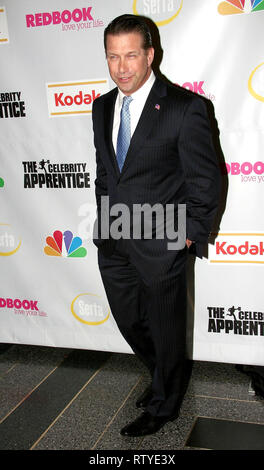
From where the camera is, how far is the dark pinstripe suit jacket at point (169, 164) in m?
1.96

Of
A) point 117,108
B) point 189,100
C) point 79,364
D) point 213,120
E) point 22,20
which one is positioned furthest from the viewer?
point 79,364

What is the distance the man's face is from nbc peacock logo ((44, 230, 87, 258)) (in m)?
1.05

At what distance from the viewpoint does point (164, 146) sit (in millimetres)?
1982

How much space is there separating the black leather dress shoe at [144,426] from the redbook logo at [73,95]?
152 centimetres

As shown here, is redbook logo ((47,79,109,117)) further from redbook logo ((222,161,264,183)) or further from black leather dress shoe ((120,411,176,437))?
black leather dress shoe ((120,411,176,437))

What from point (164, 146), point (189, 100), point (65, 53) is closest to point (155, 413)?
point (164, 146)

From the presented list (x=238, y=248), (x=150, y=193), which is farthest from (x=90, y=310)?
(x=150, y=193)

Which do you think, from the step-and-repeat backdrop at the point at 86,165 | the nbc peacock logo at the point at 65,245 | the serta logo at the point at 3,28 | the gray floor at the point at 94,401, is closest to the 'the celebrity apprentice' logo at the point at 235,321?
the step-and-repeat backdrop at the point at 86,165

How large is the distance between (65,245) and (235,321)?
1.01m

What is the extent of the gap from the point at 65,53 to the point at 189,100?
93cm

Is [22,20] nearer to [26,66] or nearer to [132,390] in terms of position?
[26,66]

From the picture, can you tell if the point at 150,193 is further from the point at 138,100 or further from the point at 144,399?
the point at 144,399

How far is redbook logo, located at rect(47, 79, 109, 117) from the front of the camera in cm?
258

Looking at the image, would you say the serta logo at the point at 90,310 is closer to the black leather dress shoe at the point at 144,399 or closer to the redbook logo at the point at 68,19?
the black leather dress shoe at the point at 144,399
